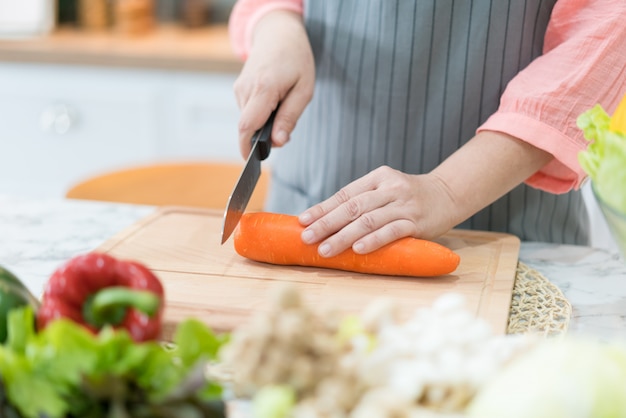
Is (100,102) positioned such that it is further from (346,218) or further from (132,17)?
(346,218)

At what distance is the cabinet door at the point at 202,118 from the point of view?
8.33 ft

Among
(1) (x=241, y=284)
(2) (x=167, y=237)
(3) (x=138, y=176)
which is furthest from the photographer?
(3) (x=138, y=176)

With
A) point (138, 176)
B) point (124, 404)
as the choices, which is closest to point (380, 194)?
point (124, 404)

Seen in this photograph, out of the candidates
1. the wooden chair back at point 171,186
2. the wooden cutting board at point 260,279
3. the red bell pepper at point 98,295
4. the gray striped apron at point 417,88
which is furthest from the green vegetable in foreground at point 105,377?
the wooden chair back at point 171,186

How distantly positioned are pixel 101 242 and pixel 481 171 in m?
0.57

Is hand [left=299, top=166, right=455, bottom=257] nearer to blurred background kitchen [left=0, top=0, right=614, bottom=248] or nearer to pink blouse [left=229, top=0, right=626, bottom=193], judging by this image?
pink blouse [left=229, top=0, right=626, bottom=193]

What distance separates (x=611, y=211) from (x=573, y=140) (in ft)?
1.19

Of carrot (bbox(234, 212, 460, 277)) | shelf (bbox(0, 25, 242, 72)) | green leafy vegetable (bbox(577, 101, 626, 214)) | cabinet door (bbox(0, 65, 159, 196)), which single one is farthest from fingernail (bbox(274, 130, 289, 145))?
cabinet door (bbox(0, 65, 159, 196))

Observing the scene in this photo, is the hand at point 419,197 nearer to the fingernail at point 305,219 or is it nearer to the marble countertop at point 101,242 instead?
the fingernail at point 305,219

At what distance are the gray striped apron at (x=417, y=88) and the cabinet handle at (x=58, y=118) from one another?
51.8 inches

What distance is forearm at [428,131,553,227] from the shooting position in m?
1.19

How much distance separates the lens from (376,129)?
1416mm

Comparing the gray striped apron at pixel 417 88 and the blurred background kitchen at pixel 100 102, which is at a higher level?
the gray striped apron at pixel 417 88

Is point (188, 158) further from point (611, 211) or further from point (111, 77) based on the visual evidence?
point (611, 211)
